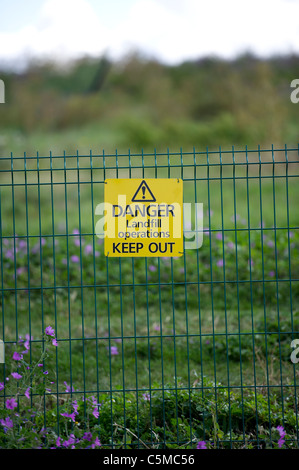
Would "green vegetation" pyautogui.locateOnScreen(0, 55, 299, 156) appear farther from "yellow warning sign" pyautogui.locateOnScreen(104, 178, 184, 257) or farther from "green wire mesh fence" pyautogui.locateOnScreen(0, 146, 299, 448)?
"yellow warning sign" pyautogui.locateOnScreen(104, 178, 184, 257)

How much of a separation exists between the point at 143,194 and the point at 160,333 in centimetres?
122

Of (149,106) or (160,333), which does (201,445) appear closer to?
(160,333)

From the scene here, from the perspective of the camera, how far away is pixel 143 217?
408 centimetres

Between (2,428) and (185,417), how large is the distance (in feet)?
4.74

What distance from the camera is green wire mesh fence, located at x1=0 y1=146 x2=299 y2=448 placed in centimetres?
401

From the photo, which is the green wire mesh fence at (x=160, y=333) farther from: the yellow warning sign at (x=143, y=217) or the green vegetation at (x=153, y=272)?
the yellow warning sign at (x=143, y=217)

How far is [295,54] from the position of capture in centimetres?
2620

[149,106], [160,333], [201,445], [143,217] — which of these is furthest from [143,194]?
[149,106]

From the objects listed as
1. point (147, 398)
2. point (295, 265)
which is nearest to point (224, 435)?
point (147, 398)

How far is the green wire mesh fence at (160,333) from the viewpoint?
13.2 feet

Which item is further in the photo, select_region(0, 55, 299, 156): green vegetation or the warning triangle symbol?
select_region(0, 55, 299, 156): green vegetation

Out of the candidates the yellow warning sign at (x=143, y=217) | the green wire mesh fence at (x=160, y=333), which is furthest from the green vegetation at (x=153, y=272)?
the yellow warning sign at (x=143, y=217)

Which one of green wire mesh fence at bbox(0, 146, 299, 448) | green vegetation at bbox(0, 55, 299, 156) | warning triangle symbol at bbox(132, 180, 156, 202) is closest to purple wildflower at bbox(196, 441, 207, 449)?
green wire mesh fence at bbox(0, 146, 299, 448)
